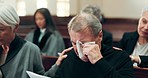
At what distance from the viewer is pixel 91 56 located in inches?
58.3

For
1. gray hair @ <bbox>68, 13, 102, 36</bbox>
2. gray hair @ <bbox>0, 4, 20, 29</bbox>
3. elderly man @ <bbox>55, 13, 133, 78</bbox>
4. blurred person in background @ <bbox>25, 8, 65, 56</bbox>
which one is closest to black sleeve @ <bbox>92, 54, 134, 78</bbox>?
elderly man @ <bbox>55, 13, 133, 78</bbox>

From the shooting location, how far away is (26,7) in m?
7.17

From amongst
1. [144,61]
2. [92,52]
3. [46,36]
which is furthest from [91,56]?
Answer: [46,36]

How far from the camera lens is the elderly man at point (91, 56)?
4.89 ft

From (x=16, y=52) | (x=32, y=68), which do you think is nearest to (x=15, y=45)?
(x=16, y=52)

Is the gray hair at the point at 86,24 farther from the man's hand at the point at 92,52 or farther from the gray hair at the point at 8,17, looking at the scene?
the gray hair at the point at 8,17

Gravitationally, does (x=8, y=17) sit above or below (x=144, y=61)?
above

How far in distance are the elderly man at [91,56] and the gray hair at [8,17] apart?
390 mm

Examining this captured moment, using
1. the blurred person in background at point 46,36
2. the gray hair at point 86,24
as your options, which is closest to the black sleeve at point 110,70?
the gray hair at point 86,24

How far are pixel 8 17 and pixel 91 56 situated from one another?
0.59 meters

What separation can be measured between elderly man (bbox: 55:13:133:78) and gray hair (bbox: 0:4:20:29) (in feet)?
1.28

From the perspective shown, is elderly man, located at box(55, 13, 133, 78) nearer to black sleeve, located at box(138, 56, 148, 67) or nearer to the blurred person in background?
black sleeve, located at box(138, 56, 148, 67)

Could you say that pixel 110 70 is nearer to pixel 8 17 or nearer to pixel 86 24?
pixel 86 24

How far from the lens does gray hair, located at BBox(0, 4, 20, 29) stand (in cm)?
172
